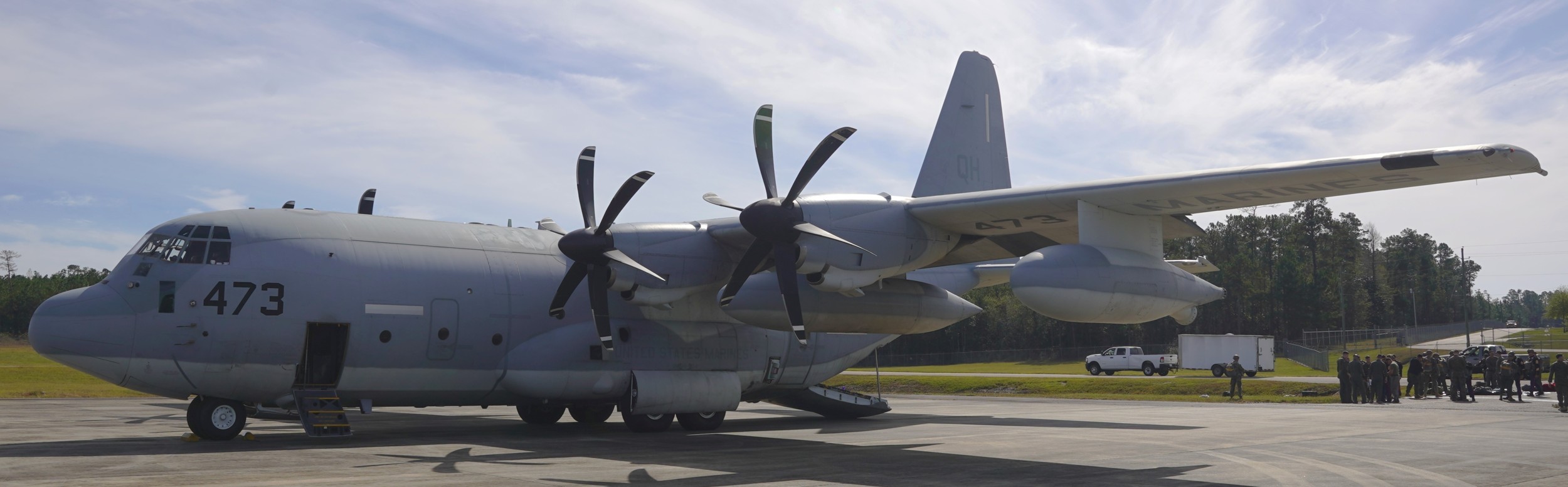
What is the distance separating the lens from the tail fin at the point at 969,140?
21109 millimetres

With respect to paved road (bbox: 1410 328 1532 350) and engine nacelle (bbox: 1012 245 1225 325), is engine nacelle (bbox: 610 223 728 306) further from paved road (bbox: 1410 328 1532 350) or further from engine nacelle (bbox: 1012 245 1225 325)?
paved road (bbox: 1410 328 1532 350)

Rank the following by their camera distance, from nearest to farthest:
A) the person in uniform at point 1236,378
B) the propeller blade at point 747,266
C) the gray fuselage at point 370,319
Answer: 1. the gray fuselage at point 370,319
2. the propeller blade at point 747,266
3. the person in uniform at point 1236,378

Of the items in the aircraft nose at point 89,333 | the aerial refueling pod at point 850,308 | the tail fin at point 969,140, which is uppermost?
the tail fin at point 969,140

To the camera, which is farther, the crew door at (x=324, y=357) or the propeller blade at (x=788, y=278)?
the crew door at (x=324, y=357)

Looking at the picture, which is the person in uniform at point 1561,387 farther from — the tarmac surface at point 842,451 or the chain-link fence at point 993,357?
the chain-link fence at point 993,357

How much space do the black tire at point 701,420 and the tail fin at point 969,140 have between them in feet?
19.7

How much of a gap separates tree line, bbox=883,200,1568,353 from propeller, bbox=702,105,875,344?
6742cm

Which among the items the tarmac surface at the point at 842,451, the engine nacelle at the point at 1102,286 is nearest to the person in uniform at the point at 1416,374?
the tarmac surface at the point at 842,451

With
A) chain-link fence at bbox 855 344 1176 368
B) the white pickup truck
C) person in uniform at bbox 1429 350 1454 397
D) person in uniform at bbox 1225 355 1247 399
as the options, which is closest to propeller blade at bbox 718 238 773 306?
person in uniform at bbox 1225 355 1247 399

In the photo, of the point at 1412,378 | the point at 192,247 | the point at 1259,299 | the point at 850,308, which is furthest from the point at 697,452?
the point at 1259,299

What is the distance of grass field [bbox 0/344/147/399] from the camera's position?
32.8 metres

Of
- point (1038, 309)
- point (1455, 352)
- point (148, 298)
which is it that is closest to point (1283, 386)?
point (1455, 352)

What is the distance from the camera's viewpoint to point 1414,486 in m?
10.5

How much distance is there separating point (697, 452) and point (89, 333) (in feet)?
27.8
